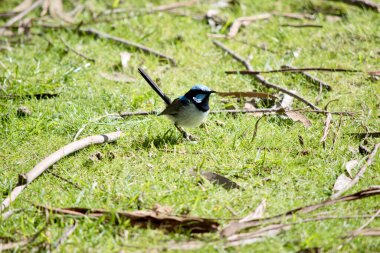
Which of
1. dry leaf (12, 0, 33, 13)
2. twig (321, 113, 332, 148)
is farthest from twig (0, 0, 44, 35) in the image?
twig (321, 113, 332, 148)

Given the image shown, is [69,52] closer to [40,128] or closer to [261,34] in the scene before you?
[40,128]

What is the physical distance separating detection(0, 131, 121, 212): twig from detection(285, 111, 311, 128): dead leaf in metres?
1.77

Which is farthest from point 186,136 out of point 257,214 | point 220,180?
point 257,214

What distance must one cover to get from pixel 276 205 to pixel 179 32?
14.5ft

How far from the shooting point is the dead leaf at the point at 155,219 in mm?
4184

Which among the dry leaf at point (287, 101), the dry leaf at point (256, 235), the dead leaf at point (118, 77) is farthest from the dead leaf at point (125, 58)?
the dry leaf at point (256, 235)

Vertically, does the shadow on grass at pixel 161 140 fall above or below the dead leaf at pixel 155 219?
below

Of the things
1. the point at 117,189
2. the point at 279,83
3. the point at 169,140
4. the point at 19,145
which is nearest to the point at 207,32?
the point at 279,83

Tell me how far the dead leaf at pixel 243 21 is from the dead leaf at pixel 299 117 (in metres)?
2.48

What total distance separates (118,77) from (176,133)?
1614mm

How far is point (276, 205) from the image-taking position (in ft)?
14.9

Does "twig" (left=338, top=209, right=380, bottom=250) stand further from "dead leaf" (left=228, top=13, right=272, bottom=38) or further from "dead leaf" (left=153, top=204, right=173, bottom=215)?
"dead leaf" (left=228, top=13, right=272, bottom=38)

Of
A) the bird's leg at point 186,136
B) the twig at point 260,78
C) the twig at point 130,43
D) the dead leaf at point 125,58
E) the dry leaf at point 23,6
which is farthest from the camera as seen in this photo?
the dry leaf at point 23,6

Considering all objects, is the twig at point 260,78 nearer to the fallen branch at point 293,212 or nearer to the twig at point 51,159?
the fallen branch at point 293,212
